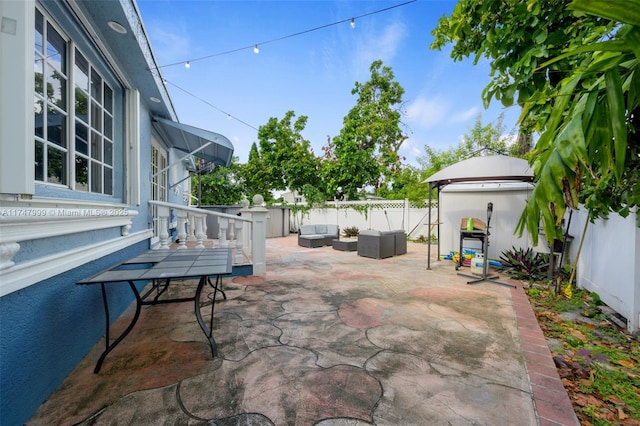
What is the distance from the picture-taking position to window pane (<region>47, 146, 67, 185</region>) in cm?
198

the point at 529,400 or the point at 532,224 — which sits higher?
the point at 532,224

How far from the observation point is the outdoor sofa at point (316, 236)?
893 centimetres

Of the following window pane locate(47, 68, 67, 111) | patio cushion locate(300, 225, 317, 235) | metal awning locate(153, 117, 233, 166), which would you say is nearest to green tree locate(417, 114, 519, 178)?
patio cushion locate(300, 225, 317, 235)

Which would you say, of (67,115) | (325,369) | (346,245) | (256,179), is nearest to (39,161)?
(67,115)

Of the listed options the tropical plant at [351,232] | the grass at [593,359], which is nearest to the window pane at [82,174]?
the grass at [593,359]

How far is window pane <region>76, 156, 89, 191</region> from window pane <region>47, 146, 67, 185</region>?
0.24 m

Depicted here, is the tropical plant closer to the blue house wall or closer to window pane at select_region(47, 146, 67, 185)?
the blue house wall

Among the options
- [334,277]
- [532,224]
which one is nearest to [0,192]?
[532,224]

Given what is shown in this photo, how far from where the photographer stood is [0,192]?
1323mm

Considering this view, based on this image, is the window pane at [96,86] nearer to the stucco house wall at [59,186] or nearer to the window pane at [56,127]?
the stucco house wall at [59,186]

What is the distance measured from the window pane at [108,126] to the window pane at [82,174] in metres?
0.66

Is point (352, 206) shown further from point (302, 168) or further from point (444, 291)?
point (444, 291)

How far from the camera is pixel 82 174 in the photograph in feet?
8.13

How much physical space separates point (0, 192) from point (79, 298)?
1104 mm
